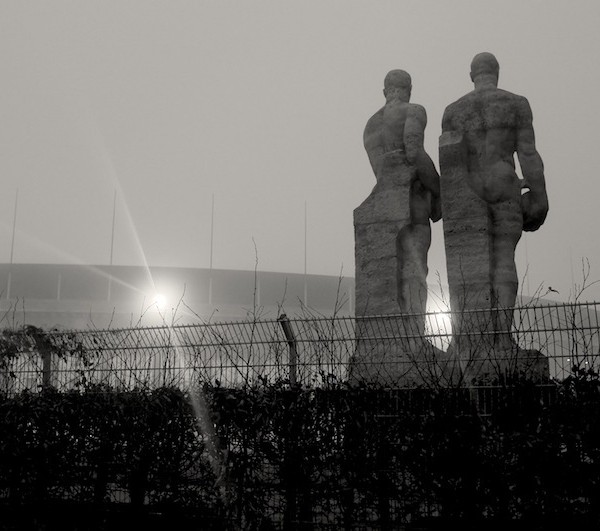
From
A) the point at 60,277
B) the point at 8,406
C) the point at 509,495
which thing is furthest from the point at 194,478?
the point at 60,277

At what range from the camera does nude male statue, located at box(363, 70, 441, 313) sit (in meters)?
12.7

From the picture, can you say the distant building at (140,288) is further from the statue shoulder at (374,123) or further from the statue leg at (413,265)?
the statue leg at (413,265)

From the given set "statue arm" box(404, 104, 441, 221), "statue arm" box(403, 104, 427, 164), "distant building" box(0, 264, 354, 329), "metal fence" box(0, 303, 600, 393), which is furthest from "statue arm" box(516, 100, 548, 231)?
"distant building" box(0, 264, 354, 329)

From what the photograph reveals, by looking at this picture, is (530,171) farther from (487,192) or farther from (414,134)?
(414,134)

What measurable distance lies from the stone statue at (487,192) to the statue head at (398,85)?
133cm

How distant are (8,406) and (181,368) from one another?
200 centimetres

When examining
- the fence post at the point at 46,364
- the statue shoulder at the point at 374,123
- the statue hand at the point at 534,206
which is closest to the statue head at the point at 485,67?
the statue shoulder at the point at 374,123

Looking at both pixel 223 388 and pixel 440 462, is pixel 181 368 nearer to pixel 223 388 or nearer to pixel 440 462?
pixel 223 388

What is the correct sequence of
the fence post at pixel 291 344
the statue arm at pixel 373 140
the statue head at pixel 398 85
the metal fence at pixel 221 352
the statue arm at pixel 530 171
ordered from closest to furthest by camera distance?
the metal fence at pixel 221 352 < the fence post at pixel 291 344 < the statue arm at pixel 530 171 < the statue arm at pixel 373 140 < the statue head at pixel 398 85

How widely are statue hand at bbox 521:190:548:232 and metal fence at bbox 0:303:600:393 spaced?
364cm

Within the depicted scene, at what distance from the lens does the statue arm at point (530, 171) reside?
1214 centimetres

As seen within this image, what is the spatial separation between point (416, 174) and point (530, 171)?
5.83 feet

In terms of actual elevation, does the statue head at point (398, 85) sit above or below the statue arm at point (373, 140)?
above

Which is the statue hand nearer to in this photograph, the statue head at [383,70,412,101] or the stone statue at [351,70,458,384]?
the stone statue at [351,70,458,384]
